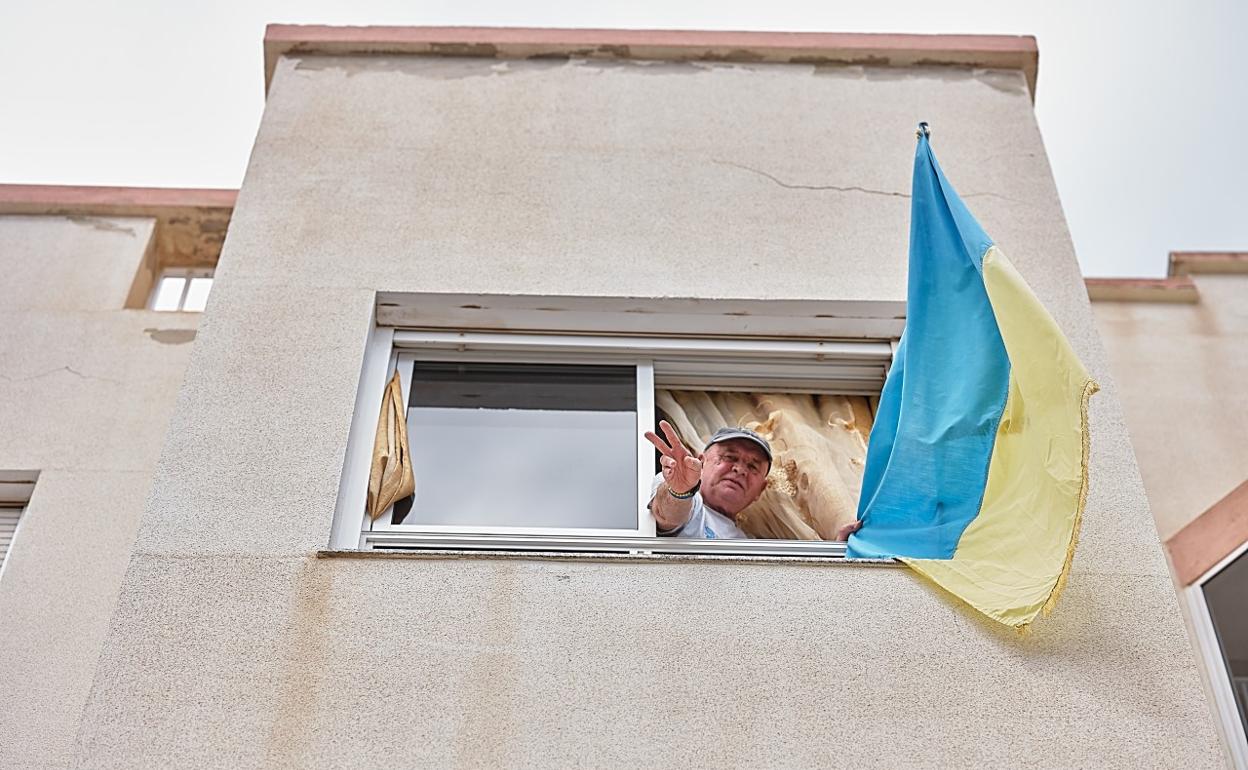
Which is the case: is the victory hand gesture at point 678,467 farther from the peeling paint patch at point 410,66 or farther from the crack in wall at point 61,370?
the crack in wall at point 61,370

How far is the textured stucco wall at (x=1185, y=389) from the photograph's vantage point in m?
6.65

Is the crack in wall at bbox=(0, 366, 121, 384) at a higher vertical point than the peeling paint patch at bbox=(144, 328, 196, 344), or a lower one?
lower

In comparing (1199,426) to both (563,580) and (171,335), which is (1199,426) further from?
(171,335)

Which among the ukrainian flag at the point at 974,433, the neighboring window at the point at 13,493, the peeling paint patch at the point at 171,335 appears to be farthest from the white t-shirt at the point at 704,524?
the neighboring window at the point at 13,493

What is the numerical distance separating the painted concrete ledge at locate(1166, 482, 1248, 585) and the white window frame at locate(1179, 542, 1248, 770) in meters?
0.03

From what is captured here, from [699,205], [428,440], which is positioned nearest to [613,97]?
[699,205]

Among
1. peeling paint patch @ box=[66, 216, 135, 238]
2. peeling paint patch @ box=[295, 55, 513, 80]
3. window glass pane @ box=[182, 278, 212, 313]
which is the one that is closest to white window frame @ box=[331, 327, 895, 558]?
peeling paint patch @ box=[295, 55, 513, 80]

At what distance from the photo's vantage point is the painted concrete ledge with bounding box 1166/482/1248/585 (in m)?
5.59

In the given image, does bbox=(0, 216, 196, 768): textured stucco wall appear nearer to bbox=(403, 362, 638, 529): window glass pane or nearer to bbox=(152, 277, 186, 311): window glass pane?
bbox=(152, 277, 186, 311): window glass pane

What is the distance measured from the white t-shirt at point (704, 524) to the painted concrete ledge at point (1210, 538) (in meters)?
2.45

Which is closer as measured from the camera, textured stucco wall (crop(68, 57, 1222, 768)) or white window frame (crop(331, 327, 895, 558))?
textured stucco wall (crop(68, 57, 1222, 768))

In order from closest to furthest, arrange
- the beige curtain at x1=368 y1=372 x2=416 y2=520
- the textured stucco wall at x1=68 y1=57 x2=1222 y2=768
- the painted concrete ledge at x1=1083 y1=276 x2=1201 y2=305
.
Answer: the textured stucco wall at x1=68 y1=57 x2=1222 y2=768, the beige curtain at x1=368 y1=372 x2=416 y2=520, the painted concrete ledge at x1=1083 y1=276 x2=1201 y2=305

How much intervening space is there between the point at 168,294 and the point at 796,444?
3.87 m

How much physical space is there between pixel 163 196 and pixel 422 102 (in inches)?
74.0
